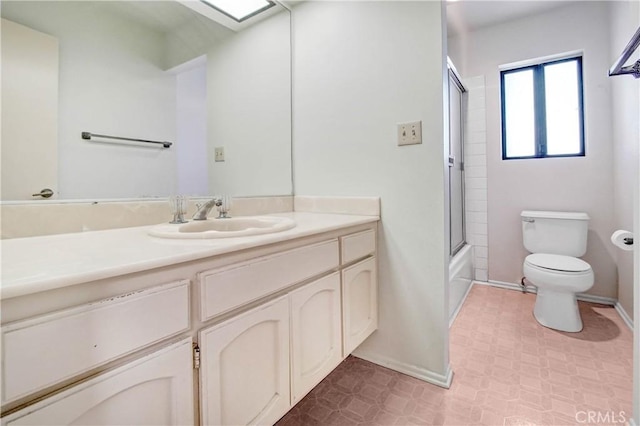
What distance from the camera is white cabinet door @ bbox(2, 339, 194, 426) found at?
1.66 ft

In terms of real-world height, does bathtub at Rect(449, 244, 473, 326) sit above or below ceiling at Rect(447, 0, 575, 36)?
below

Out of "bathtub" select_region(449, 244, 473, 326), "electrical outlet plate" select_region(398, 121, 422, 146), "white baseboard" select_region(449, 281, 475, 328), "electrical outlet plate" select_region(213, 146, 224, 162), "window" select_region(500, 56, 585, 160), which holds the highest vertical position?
"window" select_region(500, 56, 585, 160)

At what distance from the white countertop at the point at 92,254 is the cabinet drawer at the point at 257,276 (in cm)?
7

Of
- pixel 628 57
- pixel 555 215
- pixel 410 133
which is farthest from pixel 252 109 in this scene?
pixel 555 215

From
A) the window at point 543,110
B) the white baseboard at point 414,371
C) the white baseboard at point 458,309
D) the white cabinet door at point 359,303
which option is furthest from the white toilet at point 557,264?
the white cabinet door at point 359,303

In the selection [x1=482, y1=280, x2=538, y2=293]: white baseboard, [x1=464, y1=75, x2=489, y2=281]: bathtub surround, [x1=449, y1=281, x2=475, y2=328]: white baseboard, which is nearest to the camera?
[x1=449, y1=281, x2=475, y2=328]: white baseboard

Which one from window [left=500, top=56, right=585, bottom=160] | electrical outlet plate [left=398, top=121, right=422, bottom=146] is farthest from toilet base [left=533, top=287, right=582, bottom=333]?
electrical outlet plate [left=398, top=121, right=422, bottom=146]

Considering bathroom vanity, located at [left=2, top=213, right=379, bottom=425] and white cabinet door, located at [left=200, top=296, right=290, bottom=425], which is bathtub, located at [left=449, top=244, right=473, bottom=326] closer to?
bathroom vanity, located at [left=2, top=213, right=379, bottom=425]

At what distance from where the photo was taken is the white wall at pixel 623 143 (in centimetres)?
174

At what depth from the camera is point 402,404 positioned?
4.14 feet

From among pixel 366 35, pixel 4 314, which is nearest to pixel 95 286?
pixel 4 314

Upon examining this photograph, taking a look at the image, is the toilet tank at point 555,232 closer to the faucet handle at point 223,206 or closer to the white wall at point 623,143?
the white wall at point 623,143

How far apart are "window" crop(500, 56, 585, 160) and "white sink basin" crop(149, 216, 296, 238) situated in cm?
239

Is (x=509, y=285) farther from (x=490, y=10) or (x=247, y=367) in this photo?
(x=247, y=367)
